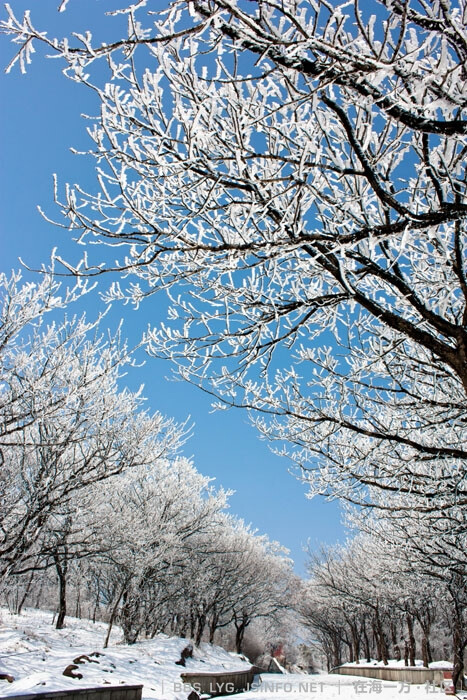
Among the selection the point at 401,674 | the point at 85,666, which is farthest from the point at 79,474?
the point at 401,674

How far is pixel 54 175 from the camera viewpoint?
2.53 meters

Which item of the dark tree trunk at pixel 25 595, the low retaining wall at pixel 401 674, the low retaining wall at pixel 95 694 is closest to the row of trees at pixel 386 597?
the low retaining wall at pixel 401 674

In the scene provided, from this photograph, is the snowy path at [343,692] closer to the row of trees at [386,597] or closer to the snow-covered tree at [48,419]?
the row of trees at [386,597]

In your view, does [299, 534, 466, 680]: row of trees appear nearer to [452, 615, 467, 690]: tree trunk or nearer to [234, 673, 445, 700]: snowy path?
[452, 615, 467, 690]: tree trunk

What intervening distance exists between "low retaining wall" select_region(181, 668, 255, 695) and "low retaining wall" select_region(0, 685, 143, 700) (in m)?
3.86

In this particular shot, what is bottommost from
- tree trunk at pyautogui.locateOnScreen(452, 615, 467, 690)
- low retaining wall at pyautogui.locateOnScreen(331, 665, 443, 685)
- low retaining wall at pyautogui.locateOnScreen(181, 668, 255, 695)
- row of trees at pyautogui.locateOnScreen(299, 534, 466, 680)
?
low retaining wall at pyautogui.locateOnScreen(181, 668, 255, 695)

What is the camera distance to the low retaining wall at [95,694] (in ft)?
21.7

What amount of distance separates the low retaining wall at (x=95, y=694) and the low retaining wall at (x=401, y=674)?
14.9 meters

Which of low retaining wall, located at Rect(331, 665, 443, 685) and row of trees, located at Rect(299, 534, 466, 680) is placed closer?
row of trees, located at Rect(299, 534, 466, 680)

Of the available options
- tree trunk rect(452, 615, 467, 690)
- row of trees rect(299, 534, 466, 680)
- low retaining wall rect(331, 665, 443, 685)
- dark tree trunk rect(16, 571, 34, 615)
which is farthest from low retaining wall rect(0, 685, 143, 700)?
low retaining wall rect(331, 665, 443, 685)

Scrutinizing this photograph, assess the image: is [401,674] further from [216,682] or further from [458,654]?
[216,682]

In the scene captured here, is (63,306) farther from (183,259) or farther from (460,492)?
(460,492)

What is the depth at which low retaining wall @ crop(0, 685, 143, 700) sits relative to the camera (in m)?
6.62

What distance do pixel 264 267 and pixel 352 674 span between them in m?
37.7
